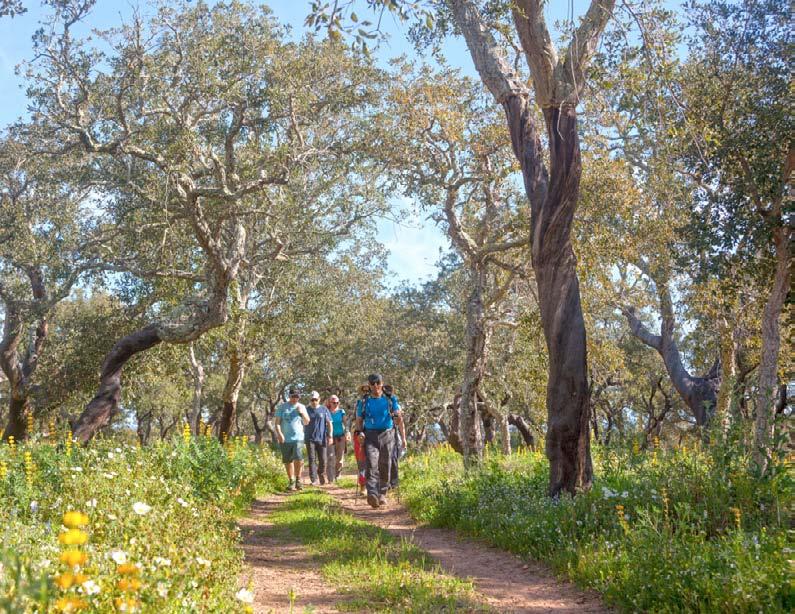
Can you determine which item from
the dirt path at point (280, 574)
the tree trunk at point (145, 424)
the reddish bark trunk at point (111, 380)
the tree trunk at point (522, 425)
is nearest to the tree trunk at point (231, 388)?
the reddish bark trunk at point (111, 380)

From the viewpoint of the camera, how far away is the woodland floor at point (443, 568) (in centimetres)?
561

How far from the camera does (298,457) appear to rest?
47.2ft

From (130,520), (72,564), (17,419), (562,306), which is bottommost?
(130,520)

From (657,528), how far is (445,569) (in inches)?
78.7

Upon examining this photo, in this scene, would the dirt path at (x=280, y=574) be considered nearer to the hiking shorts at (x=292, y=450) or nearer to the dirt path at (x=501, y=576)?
the dirt path at (x=501, y=576)

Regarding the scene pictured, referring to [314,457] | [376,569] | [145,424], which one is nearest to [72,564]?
[376,569]

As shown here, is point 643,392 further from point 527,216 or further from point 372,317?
point 527,216

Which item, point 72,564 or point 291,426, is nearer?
point 72,564

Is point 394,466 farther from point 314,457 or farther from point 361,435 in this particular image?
point 314,457

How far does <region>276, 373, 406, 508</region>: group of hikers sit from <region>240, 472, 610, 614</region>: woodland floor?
1639 millimetres

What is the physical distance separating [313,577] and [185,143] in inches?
383

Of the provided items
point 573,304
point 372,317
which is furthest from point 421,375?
point 573,304

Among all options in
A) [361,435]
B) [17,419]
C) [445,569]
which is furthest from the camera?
[17,419]

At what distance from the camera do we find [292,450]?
1420 centimetres
